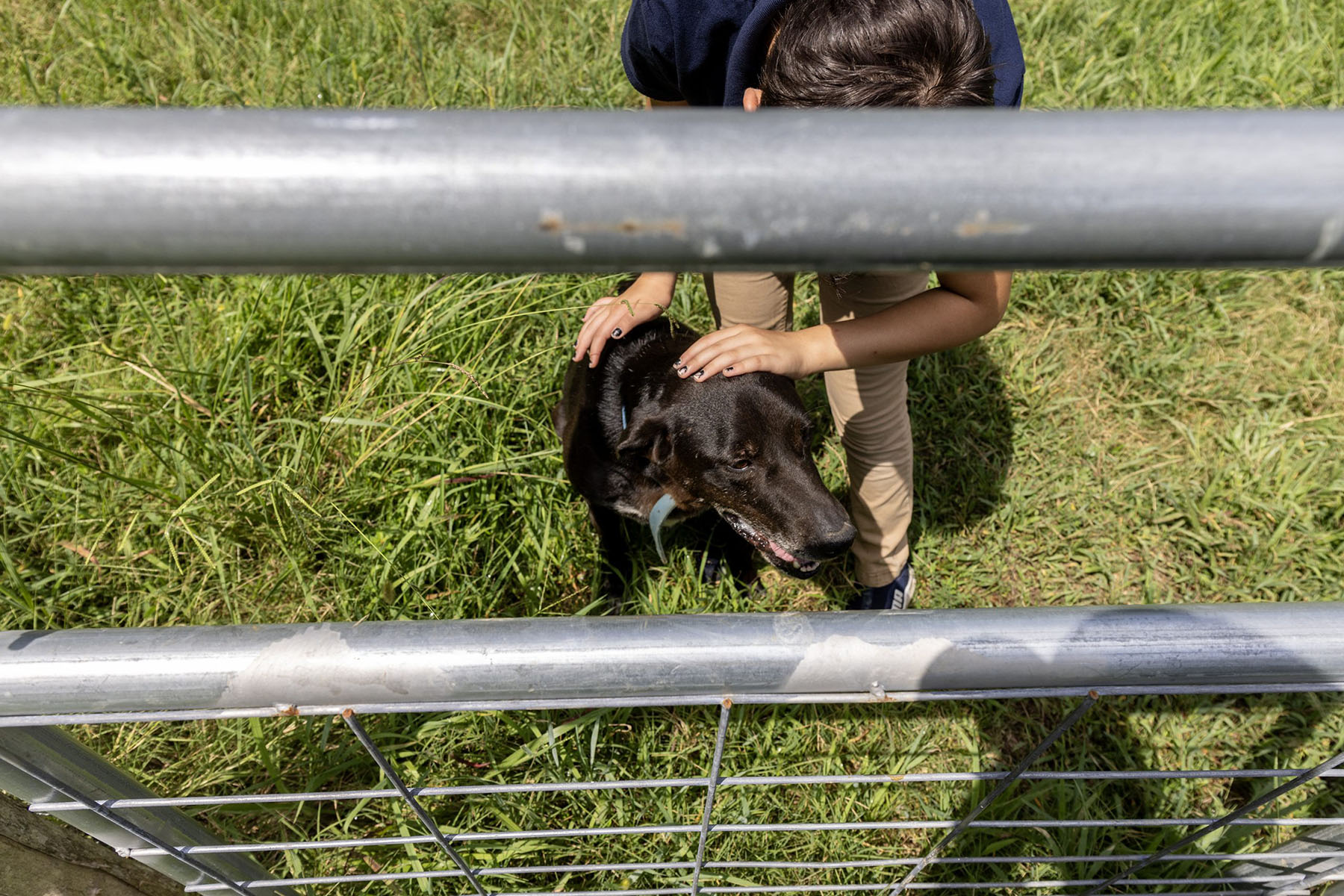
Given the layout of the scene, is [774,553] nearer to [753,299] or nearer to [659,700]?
[753,299]

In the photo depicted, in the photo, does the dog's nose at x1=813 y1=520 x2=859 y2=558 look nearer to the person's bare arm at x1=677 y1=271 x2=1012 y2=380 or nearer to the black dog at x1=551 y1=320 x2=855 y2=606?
the black dog at x1=551 y1=320 x2=855 y2=606

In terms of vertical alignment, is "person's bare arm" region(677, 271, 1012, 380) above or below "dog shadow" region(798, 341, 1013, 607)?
above

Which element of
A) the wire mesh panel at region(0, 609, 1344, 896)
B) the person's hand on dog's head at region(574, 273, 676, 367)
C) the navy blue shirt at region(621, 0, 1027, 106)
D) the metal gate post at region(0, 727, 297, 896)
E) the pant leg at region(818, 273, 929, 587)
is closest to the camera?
the metal gate post at region(0, 727, 297, 896)

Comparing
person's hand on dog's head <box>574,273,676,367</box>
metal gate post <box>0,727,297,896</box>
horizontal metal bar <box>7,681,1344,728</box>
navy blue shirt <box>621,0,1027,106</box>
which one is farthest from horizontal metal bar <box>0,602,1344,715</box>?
person's hand on dog's head <box>574,273,676,367</box>

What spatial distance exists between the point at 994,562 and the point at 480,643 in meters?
2.79

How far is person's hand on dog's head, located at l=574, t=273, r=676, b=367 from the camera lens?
109 inches

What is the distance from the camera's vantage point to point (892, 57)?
5.54 ft

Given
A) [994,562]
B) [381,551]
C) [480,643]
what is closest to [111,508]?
[381,551]

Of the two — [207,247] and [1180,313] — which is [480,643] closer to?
[207,247]

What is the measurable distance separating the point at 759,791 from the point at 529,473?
1472mm

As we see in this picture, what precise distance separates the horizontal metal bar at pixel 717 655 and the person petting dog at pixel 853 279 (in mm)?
495

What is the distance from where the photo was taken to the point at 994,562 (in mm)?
3264

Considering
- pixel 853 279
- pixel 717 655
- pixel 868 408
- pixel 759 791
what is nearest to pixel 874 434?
pixel 868 408

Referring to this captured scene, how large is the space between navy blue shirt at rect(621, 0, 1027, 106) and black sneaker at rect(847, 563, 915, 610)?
5.76 feet
